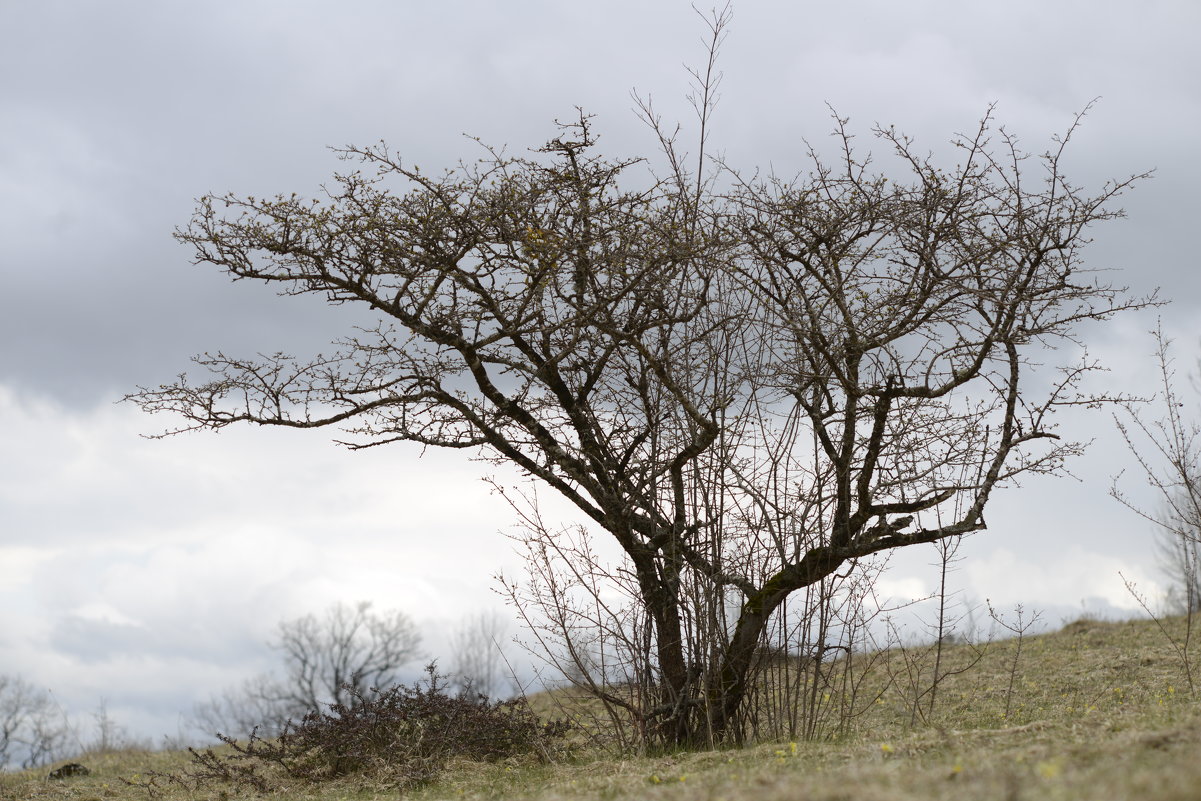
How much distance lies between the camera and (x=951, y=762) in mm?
5043

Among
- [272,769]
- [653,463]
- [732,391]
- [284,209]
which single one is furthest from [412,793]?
[284,209]

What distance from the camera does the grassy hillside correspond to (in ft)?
13.3

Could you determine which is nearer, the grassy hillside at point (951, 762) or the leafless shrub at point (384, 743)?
the grassy hillside at point (951, 762)

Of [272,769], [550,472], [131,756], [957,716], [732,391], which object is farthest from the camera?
[131,756]

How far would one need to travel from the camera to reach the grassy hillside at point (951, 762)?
4039 millimetres

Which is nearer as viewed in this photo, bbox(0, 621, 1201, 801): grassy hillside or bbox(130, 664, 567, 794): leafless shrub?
bbox(0, 621, 1201, 801): grassy hillside

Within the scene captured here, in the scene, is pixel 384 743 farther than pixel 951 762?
Yes

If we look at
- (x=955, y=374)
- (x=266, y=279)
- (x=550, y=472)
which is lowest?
(x=550, y=472)

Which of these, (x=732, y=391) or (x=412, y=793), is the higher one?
(x=732, y=391)

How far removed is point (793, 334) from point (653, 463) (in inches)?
60.3

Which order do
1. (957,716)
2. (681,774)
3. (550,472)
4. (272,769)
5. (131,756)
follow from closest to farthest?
(681,774) < (550,472) < (957,716) < (272,769) < (131,756)

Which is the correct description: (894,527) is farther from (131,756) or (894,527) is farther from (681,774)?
(131,756)

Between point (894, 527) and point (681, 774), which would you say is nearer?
point (681, 774)

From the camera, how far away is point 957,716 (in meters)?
9.07
